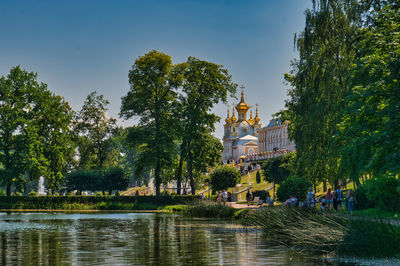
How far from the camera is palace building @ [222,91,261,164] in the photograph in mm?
176750

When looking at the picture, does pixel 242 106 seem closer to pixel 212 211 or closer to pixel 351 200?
pixel 212 211

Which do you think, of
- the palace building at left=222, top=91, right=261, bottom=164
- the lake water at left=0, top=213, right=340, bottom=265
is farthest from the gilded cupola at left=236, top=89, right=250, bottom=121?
the lake water at left=0, top=213, right=340, bottom=265

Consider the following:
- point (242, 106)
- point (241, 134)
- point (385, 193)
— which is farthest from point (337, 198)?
point (241, 134)

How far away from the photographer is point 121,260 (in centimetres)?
1523

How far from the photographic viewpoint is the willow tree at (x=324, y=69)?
2862cm

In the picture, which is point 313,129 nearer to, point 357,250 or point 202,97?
point 357,250

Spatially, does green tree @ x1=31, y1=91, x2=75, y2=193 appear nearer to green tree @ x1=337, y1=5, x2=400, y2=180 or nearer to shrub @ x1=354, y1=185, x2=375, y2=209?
shrub @ x1=354, y1=185, x2=375, y2=209

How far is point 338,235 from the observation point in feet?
51.5

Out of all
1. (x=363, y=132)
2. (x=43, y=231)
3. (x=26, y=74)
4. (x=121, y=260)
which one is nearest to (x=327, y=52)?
(x=363, y=132)

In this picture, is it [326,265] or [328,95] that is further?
[328,95]

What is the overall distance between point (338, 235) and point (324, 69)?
50.5ft

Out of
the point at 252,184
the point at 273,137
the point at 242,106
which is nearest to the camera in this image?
the point at 252,184

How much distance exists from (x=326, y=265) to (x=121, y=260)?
509 cm

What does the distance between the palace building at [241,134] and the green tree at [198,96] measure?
121396 millimetres
